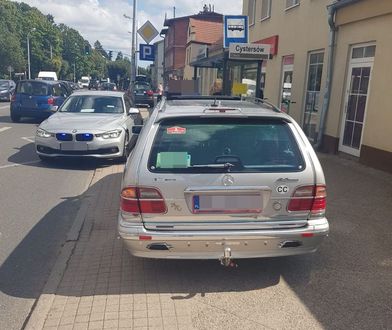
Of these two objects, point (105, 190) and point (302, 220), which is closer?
point (302, 220)

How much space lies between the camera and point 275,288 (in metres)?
3.68

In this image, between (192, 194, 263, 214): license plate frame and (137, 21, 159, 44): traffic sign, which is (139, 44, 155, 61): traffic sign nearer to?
(137, 21, 159, 44): traffic sign

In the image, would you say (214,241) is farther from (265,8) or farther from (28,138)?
(265,8)

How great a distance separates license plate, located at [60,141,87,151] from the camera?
326 inches

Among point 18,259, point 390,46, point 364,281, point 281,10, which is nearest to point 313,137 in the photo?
point 390,46

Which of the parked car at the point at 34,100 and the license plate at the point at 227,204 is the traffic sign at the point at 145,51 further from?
the license plate at the point at 227,204

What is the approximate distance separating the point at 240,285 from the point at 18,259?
232cm

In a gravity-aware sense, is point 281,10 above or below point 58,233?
above

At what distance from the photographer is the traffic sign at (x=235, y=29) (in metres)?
9.18

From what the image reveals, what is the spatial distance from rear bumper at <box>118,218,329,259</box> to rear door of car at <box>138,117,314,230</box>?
Answer: 0.06 meters

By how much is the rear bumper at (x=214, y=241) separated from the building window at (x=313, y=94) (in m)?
8.15

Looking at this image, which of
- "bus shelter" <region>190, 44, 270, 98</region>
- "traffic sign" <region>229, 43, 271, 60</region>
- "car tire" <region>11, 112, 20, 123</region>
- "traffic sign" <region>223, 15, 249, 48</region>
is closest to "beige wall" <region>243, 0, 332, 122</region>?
"bus shelter" <region>190, 44, 270, 98</region>

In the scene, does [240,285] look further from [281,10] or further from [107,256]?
[281,10]

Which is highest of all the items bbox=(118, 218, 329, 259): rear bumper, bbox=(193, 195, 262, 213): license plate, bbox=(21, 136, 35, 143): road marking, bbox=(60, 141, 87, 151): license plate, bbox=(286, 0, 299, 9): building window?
bbox=(286, 0, 299, 9): building window
